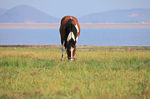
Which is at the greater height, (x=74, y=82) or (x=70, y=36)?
(x=70, y=36)

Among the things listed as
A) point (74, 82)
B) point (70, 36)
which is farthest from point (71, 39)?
point (74, 82)

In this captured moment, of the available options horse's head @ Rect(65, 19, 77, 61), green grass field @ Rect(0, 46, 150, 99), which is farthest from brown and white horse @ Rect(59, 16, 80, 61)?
green grass field @ Rect(0, 46, 150, 99)

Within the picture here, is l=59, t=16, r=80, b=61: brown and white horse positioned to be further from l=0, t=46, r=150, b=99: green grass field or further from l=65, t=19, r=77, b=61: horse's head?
l=0, t=46, r=150, b=99: green grass field

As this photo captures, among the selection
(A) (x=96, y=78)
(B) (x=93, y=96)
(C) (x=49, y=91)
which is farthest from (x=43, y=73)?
(B) (x=93, y=96)

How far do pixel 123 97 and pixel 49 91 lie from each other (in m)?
2.43

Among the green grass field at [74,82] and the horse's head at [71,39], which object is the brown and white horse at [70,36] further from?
the green grass field at [74,82]

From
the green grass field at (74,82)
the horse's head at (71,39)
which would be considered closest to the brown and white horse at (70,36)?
the horse's head at (71,39)

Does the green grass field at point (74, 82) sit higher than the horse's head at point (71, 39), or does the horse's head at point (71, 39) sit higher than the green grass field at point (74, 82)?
the horse's head at point (71, 39)

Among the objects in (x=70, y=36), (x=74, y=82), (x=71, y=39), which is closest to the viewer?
(x=74, y=82)

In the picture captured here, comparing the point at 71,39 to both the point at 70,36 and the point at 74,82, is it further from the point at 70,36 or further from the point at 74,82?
the point at 74,82

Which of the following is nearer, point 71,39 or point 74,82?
point 74,82

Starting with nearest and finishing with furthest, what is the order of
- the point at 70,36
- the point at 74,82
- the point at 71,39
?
the point at 74,82
the point at 71,39
the point at 70,36

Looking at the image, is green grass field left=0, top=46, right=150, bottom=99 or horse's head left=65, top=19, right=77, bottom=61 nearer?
green grass field left=0, top=46, right=150, bottom=99

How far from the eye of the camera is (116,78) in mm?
13969
